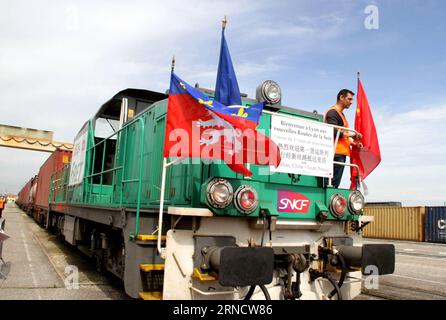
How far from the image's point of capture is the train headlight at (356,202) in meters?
4.77

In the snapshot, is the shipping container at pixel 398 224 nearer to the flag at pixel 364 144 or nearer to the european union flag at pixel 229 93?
the flag at pixel 364 144

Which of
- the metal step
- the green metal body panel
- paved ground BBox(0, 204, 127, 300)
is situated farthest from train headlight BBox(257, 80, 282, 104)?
paved ground BBox(0, 204, 127, 300)

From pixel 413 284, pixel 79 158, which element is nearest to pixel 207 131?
pixel 79 158

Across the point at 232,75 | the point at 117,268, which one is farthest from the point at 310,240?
the point at 117,268

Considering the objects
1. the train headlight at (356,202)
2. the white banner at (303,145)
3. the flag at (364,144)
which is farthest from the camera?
the flag at (364,144)

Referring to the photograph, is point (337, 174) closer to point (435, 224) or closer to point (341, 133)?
point (341, 133)

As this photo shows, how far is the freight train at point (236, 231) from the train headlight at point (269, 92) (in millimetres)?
14

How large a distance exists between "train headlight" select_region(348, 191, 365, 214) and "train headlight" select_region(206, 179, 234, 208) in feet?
5.77

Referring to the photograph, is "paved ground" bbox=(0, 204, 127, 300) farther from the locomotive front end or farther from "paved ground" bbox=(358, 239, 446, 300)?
"paved ground" bbox=(358, 239, 446, 300)

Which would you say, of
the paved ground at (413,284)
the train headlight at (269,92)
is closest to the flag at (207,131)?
the train headlight at (269,92)

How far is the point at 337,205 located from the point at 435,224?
2262 cm

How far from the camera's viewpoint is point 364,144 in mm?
5324

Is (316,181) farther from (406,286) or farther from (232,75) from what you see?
(406,286)

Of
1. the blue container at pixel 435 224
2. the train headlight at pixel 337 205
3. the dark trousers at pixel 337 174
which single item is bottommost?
the blue container at pixel 435 224
